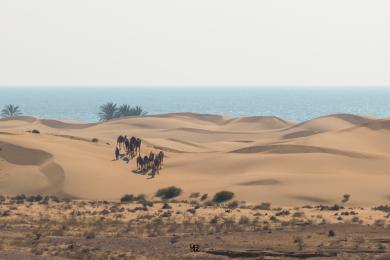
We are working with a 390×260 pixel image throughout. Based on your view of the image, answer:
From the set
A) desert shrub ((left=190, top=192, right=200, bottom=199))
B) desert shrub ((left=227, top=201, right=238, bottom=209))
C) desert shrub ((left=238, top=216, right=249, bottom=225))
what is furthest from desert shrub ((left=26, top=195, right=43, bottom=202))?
desert shrub ((left=238, top=216, right=249, bottom=225))

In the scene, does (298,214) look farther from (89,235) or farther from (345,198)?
(89,235)

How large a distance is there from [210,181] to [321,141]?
21.6 metres

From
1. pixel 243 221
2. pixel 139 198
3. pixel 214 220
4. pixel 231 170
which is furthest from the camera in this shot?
pixel 231 170

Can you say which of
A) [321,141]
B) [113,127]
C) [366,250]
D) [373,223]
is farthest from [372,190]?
[113,127]

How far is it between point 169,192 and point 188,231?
44.8 feet

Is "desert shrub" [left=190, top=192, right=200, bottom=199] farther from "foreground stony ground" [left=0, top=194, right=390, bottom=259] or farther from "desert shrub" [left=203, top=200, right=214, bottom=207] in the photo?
"foreground stony ground" [left=0, top=194, right=390, bottom=259]

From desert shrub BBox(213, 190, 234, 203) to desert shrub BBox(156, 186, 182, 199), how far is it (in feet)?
7.44

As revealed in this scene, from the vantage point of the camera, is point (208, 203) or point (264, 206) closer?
point (264, 206)

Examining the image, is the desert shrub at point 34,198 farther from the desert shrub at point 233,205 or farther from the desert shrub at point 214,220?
the desert shrub at point 214,220

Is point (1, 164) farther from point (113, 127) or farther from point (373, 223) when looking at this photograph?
point (113, 127)

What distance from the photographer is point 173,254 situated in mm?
21828

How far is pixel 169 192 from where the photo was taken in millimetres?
39844

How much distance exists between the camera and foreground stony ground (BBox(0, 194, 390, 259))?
2183 centimetres

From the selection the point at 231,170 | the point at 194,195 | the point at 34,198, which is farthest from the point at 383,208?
the point at 231,170
